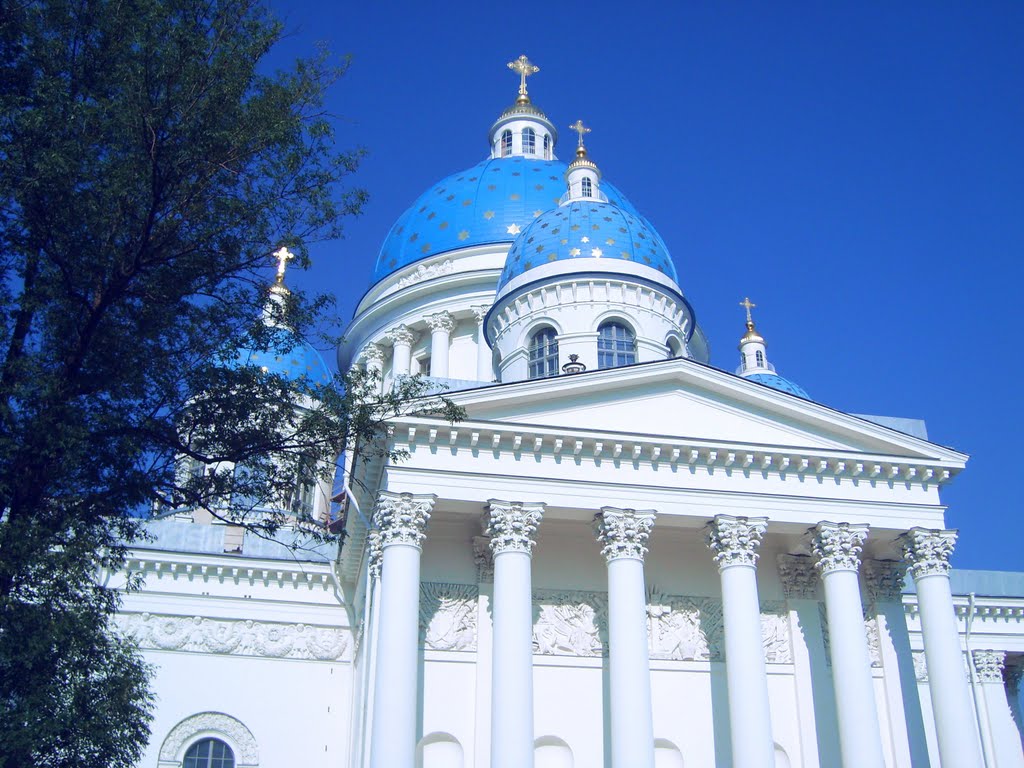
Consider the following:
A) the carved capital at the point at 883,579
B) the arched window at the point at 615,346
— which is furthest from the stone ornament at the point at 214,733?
the carved capital at the point at 883,579

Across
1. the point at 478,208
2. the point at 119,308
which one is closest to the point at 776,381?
the point at 478,208

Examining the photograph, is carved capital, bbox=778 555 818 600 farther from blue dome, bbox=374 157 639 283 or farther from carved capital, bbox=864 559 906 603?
blue dome, bbox=374 157 639 283

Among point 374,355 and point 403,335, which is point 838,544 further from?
point 374,355

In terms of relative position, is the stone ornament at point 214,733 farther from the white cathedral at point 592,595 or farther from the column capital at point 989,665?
the column capital at point 989,665

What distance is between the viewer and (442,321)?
32781 mm

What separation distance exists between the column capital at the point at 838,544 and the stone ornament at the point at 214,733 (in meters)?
12.1

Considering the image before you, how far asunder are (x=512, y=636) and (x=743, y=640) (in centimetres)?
400

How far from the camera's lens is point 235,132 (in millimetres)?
11156

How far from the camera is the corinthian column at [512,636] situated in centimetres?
1677

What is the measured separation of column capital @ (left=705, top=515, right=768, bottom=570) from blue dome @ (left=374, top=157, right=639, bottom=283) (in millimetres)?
15448

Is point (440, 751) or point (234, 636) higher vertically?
point (234, 636)

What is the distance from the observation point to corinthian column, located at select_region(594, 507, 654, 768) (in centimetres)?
1727

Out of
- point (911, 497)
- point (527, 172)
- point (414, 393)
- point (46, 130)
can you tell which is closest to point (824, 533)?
point (911, 497)

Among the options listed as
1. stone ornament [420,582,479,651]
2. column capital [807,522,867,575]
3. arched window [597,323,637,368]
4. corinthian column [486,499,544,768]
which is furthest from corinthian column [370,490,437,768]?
arched window [597,323,637,368]
